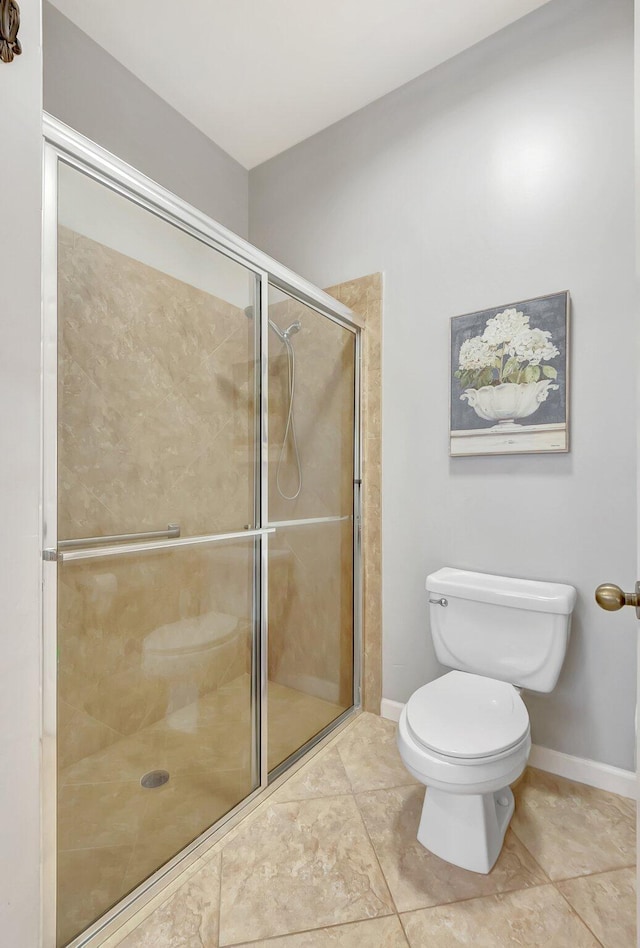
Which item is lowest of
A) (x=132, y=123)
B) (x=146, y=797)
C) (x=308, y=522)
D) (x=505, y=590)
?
(x=146, y=797)

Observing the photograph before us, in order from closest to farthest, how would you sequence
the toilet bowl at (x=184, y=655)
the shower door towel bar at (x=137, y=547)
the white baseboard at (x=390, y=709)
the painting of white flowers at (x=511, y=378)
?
the shower door towel bar at (x=137, y=547) < the toilet bowl at (x=184, y=655) < the painting of white flowers at (x=511, y=378) < the white baseboard at (x=390, y=709)

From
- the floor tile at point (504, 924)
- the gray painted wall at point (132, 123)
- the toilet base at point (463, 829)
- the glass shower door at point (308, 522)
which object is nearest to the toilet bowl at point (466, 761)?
the toilet base at point (463, 829)

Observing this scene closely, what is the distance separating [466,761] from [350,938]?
487 mm

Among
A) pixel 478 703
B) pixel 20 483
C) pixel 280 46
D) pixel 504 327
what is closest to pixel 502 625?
pixel 478 703

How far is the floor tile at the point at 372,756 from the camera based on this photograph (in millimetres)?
1684

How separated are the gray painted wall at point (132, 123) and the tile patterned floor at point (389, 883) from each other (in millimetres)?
2510

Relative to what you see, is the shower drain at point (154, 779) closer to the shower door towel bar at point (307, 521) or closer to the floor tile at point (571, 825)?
the shower door towel bar at point (307, 521)

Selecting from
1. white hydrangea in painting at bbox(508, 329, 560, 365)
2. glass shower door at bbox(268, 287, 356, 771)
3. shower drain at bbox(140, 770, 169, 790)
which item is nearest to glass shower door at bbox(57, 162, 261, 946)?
shower drain at bbox(140, 770, 169, 790)

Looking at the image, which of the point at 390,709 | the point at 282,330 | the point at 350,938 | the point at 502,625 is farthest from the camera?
the point at 390,709

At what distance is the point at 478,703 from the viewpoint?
1442 mm

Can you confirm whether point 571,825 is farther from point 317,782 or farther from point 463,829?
point 317,782

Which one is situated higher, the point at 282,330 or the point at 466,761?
the point at 282,330

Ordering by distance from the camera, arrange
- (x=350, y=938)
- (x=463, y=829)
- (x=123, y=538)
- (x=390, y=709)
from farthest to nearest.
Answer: (x=390, y=709) → (x=463, y=829) → (x=123, y=538) → (x=350, y=938)

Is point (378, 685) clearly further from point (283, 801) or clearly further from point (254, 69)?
point (254, 69)
